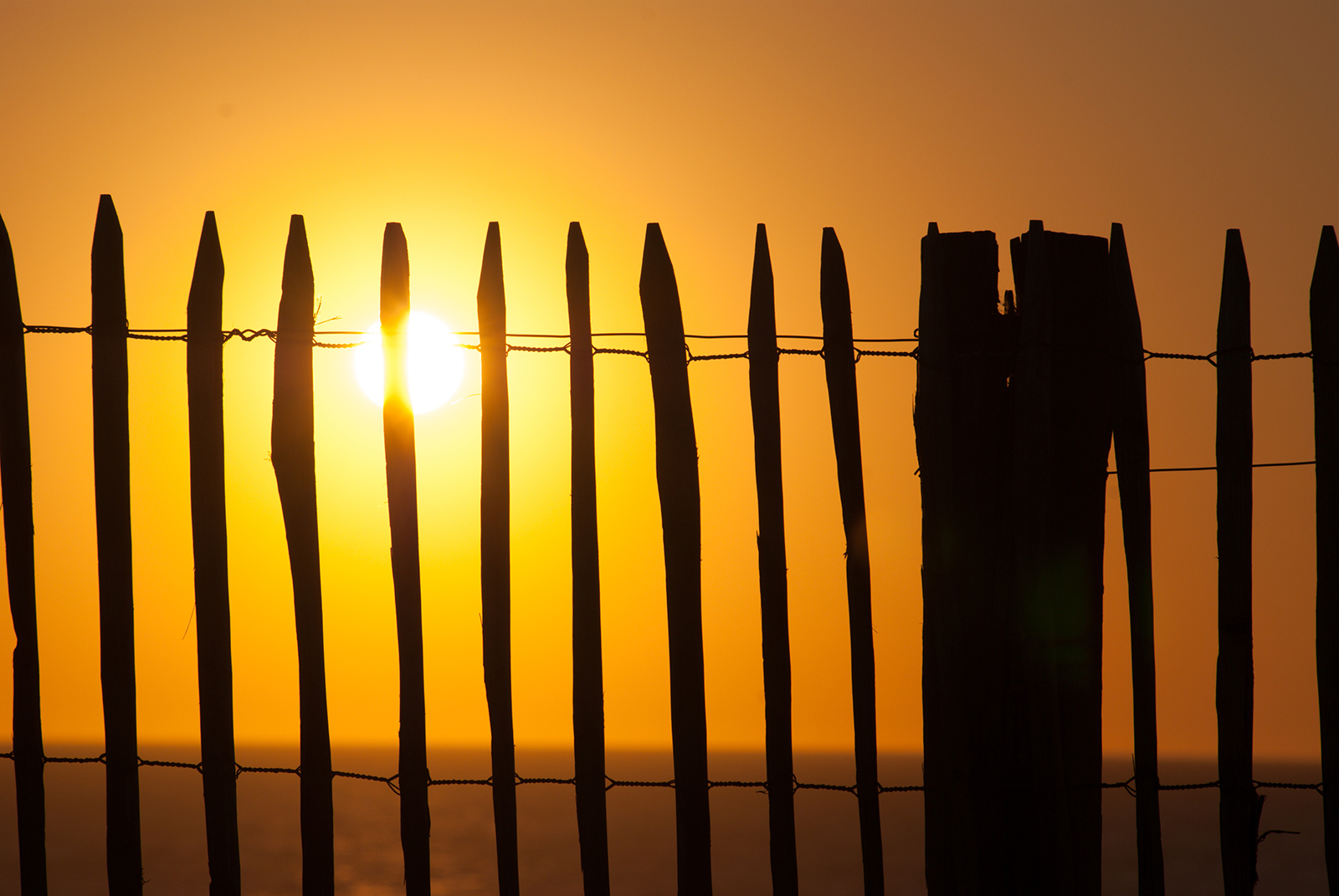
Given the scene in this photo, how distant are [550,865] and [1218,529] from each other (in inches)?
2537

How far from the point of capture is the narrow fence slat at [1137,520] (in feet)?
11.5

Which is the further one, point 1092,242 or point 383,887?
point 383,887

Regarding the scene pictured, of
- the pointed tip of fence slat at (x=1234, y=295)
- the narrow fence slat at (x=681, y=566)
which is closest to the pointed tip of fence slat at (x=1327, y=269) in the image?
the pointed tip of fence slat at (x=1234, y=295)

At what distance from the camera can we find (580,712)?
341 cm

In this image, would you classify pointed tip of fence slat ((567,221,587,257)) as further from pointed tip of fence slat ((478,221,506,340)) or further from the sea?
the sea

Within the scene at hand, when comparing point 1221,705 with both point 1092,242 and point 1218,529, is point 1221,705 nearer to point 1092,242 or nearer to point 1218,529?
point 1218,529

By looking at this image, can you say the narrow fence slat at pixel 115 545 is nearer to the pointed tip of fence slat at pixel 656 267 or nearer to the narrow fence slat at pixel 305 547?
the narrow fence slat at pixel 305 547

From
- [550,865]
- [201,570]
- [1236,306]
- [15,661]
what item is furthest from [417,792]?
[550,865]

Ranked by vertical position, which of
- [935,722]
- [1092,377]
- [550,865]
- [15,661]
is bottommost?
[550,865]

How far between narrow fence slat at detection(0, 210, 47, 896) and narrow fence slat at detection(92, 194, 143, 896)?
23 centimetres

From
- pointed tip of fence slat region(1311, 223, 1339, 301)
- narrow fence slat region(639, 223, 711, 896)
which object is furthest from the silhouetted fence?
pointed tip of fence slat region(1311, 223, 1339, 301)

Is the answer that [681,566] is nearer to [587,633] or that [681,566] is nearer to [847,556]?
[587,633]

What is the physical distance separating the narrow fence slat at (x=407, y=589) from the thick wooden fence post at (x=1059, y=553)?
190cm

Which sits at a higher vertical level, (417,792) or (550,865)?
(417,792)
